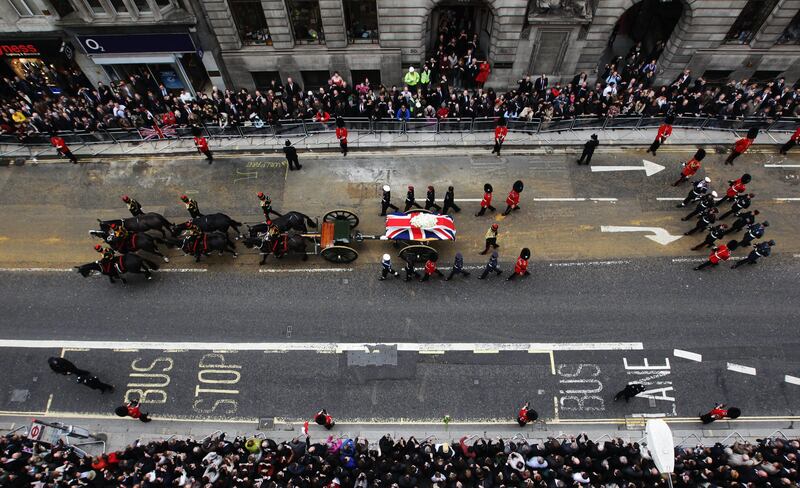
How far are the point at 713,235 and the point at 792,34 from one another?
13.1 meters

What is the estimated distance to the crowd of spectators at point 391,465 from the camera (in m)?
11.2

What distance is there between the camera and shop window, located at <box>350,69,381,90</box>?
902 inches

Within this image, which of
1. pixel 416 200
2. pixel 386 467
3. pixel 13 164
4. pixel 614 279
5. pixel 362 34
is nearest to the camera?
pixel 386 467

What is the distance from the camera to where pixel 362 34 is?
70.7ft

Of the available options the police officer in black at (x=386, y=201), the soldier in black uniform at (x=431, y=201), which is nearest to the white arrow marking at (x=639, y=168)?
the soldier in black uniform at (x=431, y=201)

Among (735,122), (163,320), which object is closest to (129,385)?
(163,320)

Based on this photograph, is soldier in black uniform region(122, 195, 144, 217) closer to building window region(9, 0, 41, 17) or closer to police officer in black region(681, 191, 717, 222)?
building window region(9, 0, 41, 17)

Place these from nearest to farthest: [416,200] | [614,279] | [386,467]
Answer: [386,467], [614,279], [416,200]

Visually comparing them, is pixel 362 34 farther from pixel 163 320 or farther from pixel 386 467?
pixel 386 467

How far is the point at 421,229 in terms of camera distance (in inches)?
597

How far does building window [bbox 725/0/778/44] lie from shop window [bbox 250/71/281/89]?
847 inches

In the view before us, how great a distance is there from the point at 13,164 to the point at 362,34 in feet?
53.3

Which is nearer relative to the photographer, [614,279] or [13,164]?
→ [614,279]

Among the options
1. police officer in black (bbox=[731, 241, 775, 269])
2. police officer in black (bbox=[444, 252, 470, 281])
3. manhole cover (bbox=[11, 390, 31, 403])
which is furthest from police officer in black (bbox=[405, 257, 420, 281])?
manhole cover (bbox=[11, 390, 31, 403])
